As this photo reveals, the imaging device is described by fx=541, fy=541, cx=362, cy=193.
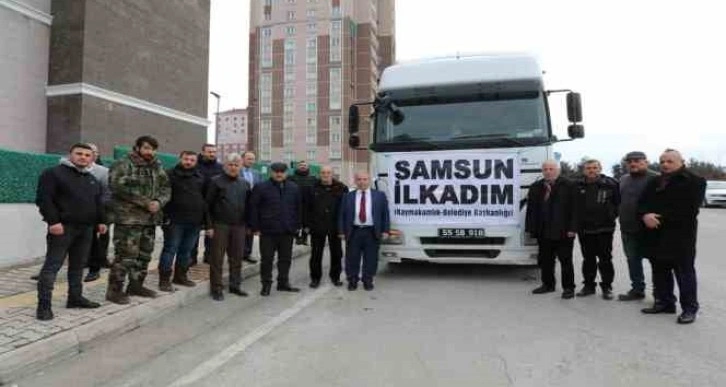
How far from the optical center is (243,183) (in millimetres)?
7258

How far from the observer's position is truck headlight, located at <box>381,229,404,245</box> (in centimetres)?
817

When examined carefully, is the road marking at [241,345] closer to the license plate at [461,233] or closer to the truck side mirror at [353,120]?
the license plate at [461,233]

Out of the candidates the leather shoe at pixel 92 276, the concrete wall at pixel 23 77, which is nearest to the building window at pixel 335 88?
the concrete wall at pixel 23 77

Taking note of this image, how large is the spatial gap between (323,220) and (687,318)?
15.2ft

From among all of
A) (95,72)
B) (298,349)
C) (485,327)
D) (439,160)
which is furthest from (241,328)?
(95,72)

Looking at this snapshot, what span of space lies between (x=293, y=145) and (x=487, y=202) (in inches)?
3482

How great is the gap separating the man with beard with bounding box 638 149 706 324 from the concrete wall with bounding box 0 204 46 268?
9.02 metres

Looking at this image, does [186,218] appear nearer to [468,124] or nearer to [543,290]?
[468,124]

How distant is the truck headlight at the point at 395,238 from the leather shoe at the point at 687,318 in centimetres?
375

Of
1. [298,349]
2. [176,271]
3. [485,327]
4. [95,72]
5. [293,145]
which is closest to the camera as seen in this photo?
[298,349]

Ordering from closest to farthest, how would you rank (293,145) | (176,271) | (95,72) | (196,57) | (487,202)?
1. (176,271)
2. (487,202)
3. (95,72)
4. (196,57)
5. (293,145)

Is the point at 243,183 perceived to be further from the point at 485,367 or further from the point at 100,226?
the point at 485,367

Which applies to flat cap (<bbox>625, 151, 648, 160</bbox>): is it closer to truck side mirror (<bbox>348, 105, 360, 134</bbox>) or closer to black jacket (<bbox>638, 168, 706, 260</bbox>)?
black jacket (<bbox>638, 168, 706, 260</bbox>)

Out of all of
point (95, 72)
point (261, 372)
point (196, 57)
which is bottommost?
point (261, 372)
